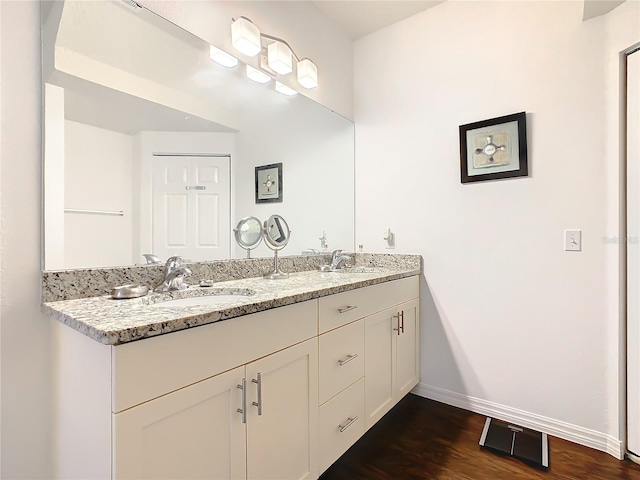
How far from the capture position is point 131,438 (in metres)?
0.78

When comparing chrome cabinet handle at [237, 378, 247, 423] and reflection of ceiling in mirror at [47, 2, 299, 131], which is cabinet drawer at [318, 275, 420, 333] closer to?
chrome cabinet handle at [237, 378, 247, 423]

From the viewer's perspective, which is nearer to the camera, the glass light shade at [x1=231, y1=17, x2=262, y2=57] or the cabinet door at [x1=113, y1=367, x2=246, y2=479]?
the cabinet door at [x1=113, y1=367, x2=246, y2=479]

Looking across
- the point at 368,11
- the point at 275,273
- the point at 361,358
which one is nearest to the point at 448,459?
the point at 361,358

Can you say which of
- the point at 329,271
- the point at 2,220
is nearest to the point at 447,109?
the point at 329,271

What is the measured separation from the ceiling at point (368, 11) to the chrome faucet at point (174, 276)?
1.82 metres

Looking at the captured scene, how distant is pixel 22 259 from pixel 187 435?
2.50 ft

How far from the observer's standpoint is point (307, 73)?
2068 mm

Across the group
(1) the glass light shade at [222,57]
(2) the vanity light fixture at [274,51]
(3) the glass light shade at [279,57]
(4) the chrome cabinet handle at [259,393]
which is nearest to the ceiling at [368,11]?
(2) the vanity light fixture at [274,51]

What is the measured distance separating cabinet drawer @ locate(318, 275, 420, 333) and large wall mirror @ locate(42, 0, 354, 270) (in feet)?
1.99

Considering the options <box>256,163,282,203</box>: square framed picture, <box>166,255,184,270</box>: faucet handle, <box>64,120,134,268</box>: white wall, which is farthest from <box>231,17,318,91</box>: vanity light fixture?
<box>166,255,184,270</box>: faucet handle

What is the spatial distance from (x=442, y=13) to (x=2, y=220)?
2.43m

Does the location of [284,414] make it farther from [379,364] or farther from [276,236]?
[276,236]

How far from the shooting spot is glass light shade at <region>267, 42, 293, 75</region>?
1829 millimetres

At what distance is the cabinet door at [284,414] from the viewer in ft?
3.49
